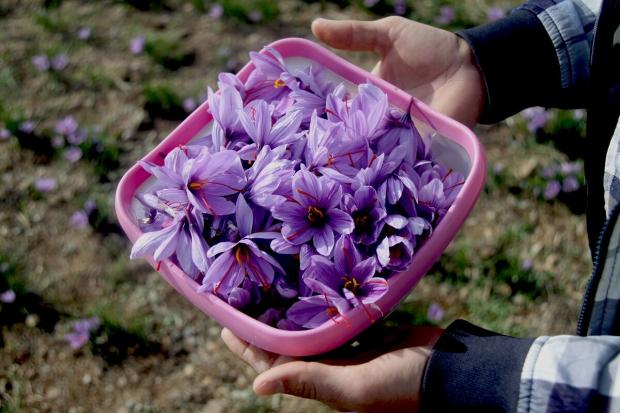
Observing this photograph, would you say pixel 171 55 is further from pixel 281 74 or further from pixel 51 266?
pixel 281 74

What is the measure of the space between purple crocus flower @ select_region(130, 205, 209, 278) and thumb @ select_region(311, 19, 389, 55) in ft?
1.80

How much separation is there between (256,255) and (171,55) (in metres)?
1.38

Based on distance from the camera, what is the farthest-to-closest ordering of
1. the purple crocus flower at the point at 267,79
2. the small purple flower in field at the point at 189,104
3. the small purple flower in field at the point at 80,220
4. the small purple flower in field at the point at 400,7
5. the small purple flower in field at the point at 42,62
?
the small purple flower in field at the point at 400,7 < the small purple flower in field at the point at 42,62 < the small purple flower in field at the point at 189,104 < the small purple flower in field at the point at 80,220 < the purple crocus flower at the point at 267,79

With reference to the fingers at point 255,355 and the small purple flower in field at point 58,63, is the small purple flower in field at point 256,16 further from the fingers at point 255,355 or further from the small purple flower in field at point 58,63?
the fingers at point 255,355

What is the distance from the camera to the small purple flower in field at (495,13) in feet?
7.50

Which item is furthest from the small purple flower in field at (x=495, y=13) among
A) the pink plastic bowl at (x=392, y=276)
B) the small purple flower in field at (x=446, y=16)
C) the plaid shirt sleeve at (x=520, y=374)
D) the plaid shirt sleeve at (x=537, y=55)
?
the plaid shirt sleeve at (x=520, y=374)

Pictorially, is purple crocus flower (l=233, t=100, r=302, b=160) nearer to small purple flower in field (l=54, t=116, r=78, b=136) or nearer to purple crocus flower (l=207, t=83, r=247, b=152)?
purple crocus flower (l=207, t=83, r=247, b=152)

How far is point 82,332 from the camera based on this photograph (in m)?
1.61

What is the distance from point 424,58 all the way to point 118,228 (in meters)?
0.88

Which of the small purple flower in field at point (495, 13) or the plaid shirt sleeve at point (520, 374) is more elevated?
the plaid shirt sleeve at point (520, 374)

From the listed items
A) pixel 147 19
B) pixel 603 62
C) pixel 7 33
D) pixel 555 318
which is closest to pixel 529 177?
pixel 555 318

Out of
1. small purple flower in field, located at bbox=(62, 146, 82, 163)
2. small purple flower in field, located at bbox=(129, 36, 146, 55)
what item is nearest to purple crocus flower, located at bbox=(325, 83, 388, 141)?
small purple flower in field, located at bbox=(62, 146, 82, 163)

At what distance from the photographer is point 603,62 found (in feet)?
3.68

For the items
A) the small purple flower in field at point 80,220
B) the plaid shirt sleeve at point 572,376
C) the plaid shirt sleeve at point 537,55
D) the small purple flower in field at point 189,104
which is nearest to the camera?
the plaid shirt sleeve at point 572,376
